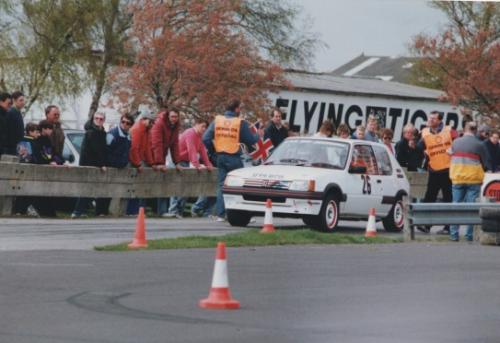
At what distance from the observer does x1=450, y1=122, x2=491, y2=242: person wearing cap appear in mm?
21688

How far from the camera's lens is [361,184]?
22781 millimetres

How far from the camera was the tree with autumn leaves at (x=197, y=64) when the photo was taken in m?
49.7

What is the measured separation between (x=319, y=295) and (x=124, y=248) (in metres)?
4.88

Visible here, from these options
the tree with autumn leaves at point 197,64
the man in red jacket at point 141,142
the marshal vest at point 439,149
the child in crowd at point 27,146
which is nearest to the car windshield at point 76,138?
the man in red jacket at point 141,142

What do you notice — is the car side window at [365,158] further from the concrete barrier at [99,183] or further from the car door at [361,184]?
the concrete barrier at [99,183]

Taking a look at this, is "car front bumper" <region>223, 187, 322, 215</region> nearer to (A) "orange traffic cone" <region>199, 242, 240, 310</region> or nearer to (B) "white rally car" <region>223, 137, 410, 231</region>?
(B) "white rally car" <region>223, 137, 410, 231</region>

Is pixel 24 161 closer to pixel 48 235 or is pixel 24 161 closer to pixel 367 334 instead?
pixel 48 235

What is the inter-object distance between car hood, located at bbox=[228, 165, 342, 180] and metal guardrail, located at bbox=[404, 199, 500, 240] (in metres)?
1.41

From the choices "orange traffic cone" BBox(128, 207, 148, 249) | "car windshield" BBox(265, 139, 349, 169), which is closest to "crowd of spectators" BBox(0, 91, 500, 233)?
"car windshield" BBox(265, 139, 349, 169)

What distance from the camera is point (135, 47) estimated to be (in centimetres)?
5231

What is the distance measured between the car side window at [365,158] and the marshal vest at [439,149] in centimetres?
94

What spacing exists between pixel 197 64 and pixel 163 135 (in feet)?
84.6

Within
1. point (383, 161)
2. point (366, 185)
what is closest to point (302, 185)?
point (366, 185)

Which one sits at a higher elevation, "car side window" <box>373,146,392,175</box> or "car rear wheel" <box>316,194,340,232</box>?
"car side window" <box>373,146,392,175</box>
